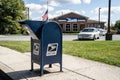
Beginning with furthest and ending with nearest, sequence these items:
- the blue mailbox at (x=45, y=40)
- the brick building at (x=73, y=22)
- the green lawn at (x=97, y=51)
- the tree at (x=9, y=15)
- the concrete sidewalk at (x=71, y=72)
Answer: the brick building at (x=73, y=22)
the tree at (x=9, y=15)
the green lawn at (x=97, y=51)
the blue mailbox at (x=45, y=40)
the concrete sidewalk at (x=71, y=72)

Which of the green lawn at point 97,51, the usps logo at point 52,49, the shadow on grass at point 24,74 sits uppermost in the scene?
the usps logo at point 52,49

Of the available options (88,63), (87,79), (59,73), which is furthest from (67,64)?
(87,79)

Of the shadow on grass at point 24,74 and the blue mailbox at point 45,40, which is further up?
the blue mailbox at point 45,40

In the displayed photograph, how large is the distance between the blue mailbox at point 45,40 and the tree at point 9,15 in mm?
39353

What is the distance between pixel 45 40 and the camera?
21.0 feet

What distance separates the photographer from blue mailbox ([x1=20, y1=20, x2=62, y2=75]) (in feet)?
20.7

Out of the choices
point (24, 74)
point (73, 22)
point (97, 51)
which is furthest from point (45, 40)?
point (73, 22)

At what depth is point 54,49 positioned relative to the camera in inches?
259

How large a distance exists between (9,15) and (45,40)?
41.3 meters

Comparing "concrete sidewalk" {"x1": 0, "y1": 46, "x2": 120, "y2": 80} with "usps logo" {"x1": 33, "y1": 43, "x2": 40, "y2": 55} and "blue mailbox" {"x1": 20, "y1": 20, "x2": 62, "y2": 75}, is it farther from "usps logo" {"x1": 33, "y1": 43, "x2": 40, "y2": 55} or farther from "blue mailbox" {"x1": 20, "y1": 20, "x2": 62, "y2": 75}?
"usps logo" {"x1": 33, "y1": 43, "x2": 40, "y2": 55}

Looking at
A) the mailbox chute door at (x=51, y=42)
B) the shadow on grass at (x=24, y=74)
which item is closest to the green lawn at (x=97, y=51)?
the mailbox chute door at (x=51, y=42)

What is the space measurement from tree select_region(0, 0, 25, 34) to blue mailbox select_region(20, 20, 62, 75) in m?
39.4

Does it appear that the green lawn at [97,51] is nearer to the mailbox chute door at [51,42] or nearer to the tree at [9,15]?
the mailbox chute door at [51,42]

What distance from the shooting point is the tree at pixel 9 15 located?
1772 inches
